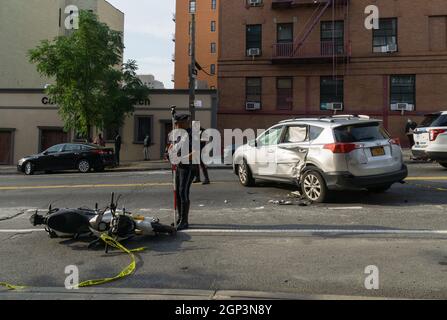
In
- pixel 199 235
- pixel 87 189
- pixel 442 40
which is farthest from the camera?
pixel 442 40

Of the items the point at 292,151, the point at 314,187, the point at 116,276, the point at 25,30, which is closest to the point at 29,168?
the point at 292,151

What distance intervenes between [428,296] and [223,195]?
676cm

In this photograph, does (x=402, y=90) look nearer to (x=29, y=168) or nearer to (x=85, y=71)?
(x=85, y=71)

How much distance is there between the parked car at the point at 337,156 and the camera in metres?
8.94

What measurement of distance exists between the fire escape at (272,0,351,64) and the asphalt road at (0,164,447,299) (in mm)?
18946

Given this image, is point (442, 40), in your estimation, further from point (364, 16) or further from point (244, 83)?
point (244, 83)

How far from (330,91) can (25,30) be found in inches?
979

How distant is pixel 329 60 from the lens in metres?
28.4

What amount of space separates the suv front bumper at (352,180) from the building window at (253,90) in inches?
822

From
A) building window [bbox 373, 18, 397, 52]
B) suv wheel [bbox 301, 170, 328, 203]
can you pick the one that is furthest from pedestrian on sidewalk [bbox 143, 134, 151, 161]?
suv wheel [bbox 301, 170, 328, 203]

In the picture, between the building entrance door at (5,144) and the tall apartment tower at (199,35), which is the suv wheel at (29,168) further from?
the tall apartment tower at (199,35)

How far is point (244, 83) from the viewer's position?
97.7 feet

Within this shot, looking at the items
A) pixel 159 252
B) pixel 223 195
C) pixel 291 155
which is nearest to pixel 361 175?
pixel 291 155
